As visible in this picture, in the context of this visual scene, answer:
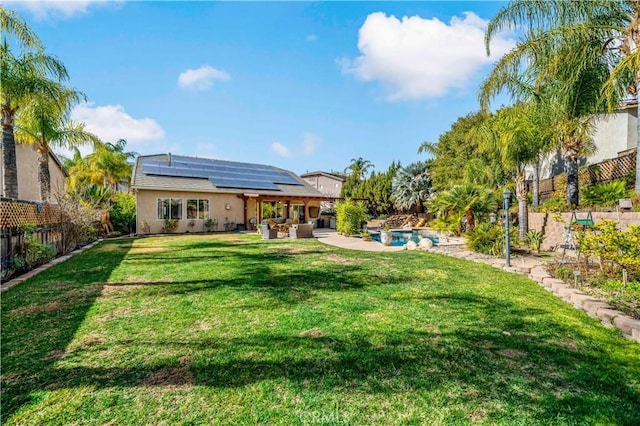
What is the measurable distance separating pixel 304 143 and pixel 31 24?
19023 mm

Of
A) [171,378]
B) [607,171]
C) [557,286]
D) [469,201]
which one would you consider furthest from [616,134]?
[171,378]

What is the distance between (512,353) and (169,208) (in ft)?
64.3

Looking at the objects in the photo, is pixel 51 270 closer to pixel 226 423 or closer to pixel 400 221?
pixel 226 423

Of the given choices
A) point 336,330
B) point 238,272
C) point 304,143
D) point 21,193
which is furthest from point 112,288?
point 304,143

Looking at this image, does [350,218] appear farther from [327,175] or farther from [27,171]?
[327,175]

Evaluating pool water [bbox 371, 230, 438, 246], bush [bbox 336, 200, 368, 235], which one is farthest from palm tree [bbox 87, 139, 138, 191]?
pool water [bbox 371, 230, 438, 246]

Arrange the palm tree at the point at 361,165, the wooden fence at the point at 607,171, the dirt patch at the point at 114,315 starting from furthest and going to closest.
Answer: the palm tree at the point at 361,165 → the wooden fence at the point at 607,171 → the dirt patch at the point at 114,315

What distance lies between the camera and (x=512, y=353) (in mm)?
3477

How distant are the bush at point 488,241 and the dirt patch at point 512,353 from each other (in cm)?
761

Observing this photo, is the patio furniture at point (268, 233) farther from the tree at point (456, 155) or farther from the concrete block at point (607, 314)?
the tree at point (456, 155)

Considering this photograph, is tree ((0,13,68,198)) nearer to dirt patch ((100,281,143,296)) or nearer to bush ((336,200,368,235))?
dirt patch ((100,281,143,296))

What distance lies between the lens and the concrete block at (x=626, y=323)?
13.3 feet

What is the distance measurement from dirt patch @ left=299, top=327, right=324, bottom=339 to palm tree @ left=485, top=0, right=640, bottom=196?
400 inches

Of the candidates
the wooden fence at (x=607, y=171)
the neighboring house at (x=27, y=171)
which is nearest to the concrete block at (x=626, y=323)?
the wooden fence at (x=607, y=171)
